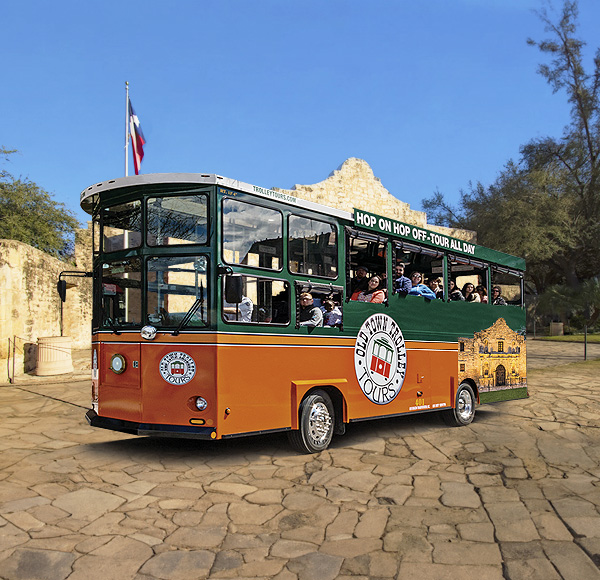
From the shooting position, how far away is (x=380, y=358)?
317 inches

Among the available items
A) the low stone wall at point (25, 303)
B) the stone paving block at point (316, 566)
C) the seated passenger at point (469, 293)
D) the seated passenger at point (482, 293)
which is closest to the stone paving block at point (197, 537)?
the stone paving block at point (316, 566)

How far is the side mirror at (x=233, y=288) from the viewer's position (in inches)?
229

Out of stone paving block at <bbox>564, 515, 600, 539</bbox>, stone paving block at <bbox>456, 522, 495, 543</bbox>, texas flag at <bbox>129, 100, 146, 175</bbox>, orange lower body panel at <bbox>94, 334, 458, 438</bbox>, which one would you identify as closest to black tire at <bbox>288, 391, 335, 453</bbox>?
orange lower body panel at <bbox>94, 334, 458, 438</bbox>

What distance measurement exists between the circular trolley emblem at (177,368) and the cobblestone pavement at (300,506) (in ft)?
3.17

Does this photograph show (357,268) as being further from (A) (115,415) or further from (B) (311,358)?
(A) (115,415)

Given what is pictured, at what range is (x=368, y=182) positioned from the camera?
30.9 m

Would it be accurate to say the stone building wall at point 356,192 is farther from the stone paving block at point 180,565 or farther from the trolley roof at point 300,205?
the stone paving block at point 180,565

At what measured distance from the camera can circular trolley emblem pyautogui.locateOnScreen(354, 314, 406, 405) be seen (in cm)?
773

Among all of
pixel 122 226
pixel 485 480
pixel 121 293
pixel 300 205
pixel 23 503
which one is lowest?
pixel 485 480

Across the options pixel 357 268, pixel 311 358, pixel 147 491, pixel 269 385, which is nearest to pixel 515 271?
pixel 357 268

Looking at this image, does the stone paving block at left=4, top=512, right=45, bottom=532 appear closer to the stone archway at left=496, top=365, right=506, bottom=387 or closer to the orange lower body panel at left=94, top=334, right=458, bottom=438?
the orange lower body panel at left=94, top=334, right=458, bottom=438

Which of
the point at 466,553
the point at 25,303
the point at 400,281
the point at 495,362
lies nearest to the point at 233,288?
the point at 466,553

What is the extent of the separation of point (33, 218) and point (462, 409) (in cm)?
1929

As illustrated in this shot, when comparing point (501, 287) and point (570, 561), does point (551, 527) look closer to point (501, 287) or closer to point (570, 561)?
point (570, 561)
